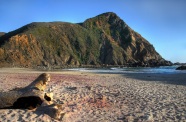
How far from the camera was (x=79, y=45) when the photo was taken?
127812mm

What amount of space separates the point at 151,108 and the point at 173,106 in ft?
3.25

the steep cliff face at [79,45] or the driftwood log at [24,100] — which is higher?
the steep cliff face at [79,45]

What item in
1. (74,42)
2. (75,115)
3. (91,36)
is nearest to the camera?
(75,115)

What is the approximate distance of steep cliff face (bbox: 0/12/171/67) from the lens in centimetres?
9850

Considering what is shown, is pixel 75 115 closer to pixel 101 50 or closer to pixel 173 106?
pixel 173 106

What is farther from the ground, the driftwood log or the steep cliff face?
the steep cliff face

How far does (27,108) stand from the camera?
886 cm

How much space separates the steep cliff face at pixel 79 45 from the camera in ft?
323

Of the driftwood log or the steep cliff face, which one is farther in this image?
the steep cliff face

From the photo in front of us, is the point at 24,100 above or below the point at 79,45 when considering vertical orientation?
below

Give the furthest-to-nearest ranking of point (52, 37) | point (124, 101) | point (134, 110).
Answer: point (52, 37)
point (124, 101)
point (134, 110)

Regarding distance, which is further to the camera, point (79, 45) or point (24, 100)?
point (79, 45)

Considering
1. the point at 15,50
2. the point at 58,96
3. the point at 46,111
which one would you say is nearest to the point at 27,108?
the point at 46,111

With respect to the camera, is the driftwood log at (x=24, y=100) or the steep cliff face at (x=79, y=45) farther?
the steep cliff face at (x=79, y=45)
